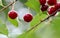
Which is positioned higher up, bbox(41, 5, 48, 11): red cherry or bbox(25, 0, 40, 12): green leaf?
bbox(25, 0, 40, 12): green leaf

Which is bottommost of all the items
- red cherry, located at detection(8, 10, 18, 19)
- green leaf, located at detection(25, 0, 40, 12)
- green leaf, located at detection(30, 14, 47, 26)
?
green leaf, located at detection(30, 14, 47, 26)

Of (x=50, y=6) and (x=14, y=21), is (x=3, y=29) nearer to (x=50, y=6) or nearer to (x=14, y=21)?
(x=14, y=21)

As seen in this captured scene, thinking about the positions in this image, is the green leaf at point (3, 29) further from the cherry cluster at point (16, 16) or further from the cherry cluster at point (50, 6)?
the cherry cluster at point (50, 6)

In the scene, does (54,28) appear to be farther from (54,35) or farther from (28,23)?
(28,23)

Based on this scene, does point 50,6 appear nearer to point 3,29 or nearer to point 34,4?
point 34,4

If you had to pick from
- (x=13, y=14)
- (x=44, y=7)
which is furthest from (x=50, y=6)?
(x=13, y=14)

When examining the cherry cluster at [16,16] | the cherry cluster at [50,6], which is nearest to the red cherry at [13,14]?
the cherry cluster at [16,16]

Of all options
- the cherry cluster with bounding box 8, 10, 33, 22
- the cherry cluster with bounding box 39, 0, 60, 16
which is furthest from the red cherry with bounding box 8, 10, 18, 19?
the cherry cluster with bounding box 39, 0, 60, 16

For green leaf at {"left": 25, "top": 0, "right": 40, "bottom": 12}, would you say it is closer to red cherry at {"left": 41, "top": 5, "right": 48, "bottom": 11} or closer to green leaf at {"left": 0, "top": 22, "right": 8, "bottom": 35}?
red cherry at {"left": 41, "top": 5, "right": 48, "bottom": 11}
